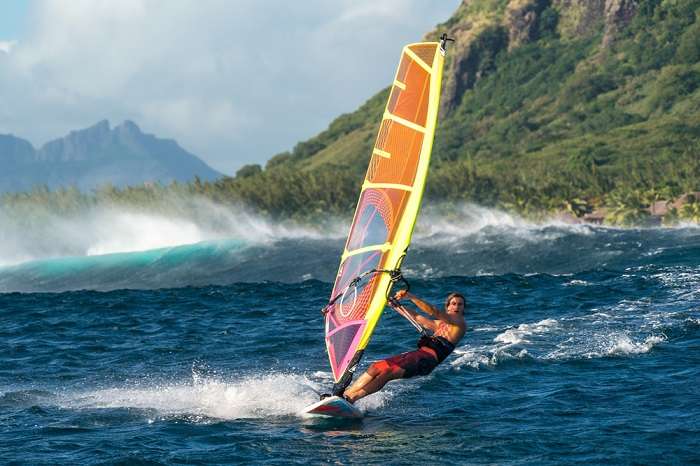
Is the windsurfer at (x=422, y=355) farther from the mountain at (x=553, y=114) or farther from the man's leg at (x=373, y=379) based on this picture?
the mountain at (x=553, y=114)

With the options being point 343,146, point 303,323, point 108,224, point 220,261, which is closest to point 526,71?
point 343,146

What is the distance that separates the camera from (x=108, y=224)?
2405 inches

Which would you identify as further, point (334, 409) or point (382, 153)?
point (382, 153)

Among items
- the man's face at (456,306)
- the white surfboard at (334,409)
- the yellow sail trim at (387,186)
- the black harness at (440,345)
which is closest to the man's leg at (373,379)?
the white surfboard at (334,409)

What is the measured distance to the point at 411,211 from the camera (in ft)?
46.5

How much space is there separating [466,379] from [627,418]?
3.43 metres

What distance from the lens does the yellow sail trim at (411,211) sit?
14.1m

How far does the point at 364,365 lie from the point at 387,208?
4.56 meters

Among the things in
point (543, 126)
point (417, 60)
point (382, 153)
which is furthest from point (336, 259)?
point (543, 126)

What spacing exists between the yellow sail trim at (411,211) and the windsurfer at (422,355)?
0.34 meters

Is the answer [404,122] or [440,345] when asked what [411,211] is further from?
[440,345]

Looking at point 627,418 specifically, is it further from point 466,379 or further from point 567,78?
point 567,78

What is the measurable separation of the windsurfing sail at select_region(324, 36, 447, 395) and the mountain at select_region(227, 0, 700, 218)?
43.5 meters

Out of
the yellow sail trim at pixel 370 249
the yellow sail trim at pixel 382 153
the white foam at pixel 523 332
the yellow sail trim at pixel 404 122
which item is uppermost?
the yellow sail trim at pixel 404 122
